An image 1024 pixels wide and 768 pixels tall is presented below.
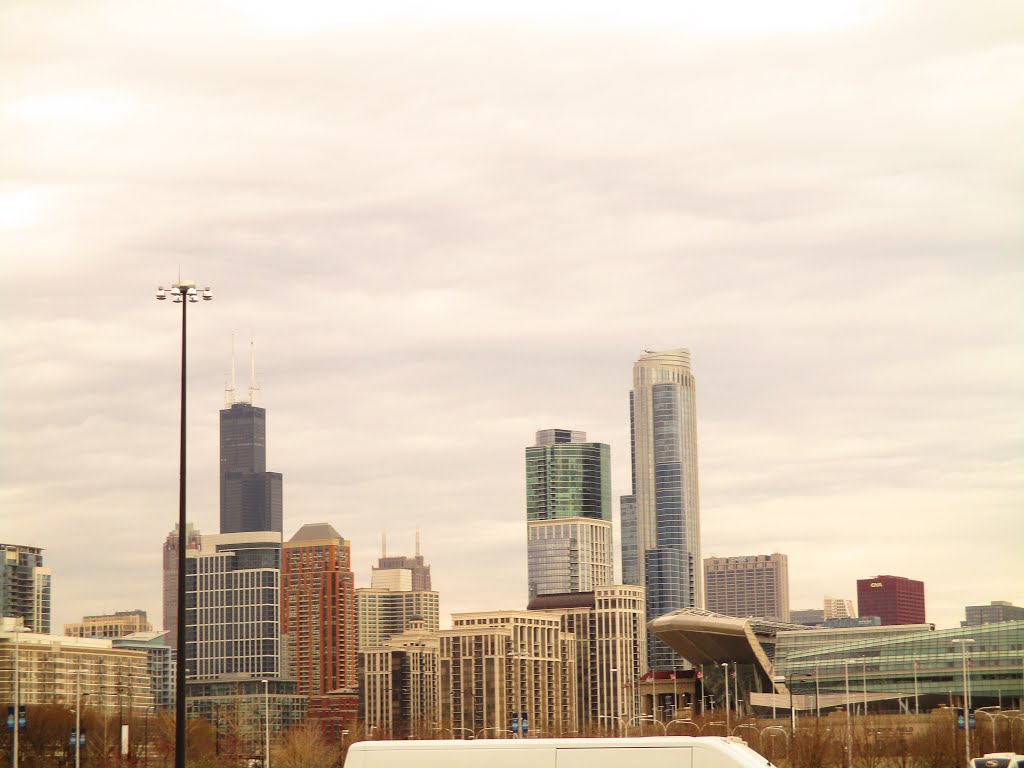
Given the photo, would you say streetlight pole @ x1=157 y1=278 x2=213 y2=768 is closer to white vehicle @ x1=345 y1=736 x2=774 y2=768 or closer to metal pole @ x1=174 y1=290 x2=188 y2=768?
metal pole @ x1=174 y1=290 x2=188 y2=768

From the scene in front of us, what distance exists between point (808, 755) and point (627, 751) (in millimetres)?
86101

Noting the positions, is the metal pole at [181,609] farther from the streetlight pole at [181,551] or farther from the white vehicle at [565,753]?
the white vehicle at [565,753]

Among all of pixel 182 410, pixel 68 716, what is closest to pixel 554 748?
pixel 182 410

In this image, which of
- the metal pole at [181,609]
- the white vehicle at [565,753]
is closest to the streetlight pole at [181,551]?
the metal pole at [181,609]

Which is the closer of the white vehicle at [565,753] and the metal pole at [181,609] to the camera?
the white vehicle at [565,753]

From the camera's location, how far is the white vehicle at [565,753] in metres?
22.7

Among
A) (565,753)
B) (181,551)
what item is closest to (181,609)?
(181,551)

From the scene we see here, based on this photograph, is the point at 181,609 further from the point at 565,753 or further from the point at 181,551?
the point at 565,753

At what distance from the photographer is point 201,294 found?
44.0m

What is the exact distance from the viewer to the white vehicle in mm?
22734

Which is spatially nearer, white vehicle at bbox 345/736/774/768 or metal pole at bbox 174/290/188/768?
white vehicle at bbox 345/736/774/768

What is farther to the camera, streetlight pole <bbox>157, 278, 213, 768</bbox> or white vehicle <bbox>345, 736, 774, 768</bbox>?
streetlight pole <bbox>157, 278, 213, 768</bbox>

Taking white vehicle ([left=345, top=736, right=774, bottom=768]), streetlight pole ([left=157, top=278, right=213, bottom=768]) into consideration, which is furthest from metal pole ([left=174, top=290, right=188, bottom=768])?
white vehicle ([left=345, top=736, right=774, bottom=768])

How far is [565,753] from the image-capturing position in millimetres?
23531
